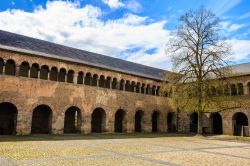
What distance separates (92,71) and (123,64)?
7.00m

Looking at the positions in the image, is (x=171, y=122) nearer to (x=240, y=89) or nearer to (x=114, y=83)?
(x=240, y=89)

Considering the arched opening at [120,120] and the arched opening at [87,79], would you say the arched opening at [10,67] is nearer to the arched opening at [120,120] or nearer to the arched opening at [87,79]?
the arched opening at [87,79]

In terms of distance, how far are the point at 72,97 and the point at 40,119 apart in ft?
14.0

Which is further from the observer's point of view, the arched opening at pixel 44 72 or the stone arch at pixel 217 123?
the stone arch at pixel 217 123

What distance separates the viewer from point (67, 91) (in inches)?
949

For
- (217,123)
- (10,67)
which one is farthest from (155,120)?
(10,67)

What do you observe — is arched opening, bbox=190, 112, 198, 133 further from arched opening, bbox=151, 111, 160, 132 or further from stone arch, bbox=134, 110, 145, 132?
stone arch, bbox=134, 110, 145, 132

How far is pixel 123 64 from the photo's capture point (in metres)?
32.5

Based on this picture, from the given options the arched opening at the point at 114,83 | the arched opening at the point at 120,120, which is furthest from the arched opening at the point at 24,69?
the arched opening at the point at 120,120

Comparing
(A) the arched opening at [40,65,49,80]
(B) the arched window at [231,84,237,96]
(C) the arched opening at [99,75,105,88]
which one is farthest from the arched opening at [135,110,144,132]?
(A) the arched opening at [40,65,49,80]

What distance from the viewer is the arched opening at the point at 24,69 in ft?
72.6

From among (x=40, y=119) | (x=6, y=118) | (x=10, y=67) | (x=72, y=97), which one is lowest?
(x=40, y=119)

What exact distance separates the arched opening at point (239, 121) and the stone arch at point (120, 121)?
1253cm

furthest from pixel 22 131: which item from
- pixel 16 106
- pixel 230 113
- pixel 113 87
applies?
pixel 230 113
